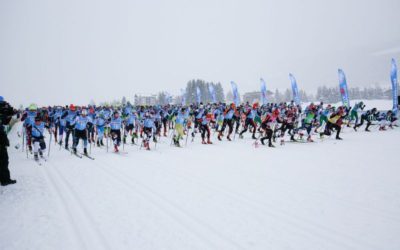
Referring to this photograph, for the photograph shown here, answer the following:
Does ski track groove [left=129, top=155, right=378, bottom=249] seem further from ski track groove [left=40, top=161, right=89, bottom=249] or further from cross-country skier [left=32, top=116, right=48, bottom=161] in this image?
cross-country skier [left=32, top=116, right=48, bottom=161]

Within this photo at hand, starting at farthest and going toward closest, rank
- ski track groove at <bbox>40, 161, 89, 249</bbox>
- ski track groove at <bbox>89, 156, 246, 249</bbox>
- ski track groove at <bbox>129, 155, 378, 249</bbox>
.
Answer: ski track groove at <bbox>40, 161, 89, 249</bbox>
ski track groove at <bbox>89, 156, 246, 249</bbox>
ski track groove at <bbox>129, 155, 378, 249</bbox>

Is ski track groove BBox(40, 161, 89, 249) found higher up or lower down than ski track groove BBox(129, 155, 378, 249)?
higher up

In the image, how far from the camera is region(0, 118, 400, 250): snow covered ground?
420cm

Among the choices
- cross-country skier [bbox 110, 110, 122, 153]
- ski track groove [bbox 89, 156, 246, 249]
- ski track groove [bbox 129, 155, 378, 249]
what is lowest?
ski track groove [bbox 129, 155, 378, 249]

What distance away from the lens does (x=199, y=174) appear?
8125mm

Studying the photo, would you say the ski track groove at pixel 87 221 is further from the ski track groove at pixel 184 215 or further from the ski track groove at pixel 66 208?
the ski track groove at pixel 184 215

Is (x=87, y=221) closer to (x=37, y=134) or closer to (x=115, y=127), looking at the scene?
(x=37, y=134)

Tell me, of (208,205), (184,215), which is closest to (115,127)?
(208,205)

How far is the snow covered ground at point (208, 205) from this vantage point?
4.20 metres

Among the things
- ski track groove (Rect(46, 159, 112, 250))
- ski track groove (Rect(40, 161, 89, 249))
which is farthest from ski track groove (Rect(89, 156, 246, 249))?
ski track groove (Rect(40, 161, 89, 249))

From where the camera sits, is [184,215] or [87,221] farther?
[184,215]

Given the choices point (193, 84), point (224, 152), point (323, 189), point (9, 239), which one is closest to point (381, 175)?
point (323, 189)

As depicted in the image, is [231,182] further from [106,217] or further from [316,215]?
[106,217]

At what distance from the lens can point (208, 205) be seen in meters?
5.59
